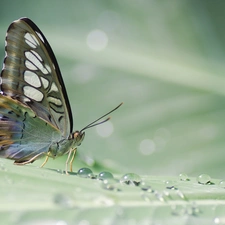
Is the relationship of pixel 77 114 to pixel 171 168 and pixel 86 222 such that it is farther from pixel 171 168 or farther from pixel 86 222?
pixel 86 222

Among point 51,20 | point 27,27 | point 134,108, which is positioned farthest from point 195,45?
point 27,27

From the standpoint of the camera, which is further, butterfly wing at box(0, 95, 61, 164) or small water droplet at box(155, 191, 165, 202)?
butterfly wing at box(0, 95, 61, 164)

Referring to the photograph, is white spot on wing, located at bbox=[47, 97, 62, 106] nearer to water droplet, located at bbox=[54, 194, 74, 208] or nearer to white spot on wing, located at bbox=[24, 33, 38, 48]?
white spot on wing, located at bbox=[24, 33, 38, 48]

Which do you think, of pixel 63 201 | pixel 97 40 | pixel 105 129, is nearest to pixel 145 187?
pixel 63 201

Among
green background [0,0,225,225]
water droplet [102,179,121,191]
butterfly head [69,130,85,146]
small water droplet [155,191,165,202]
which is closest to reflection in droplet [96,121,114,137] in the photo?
green background [0,0,225,225]

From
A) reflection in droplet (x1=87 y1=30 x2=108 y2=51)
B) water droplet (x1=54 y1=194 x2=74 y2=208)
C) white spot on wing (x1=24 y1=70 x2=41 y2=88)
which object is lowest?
reflection in droplet (x1=87 y1=30 x2=108 y2=51)

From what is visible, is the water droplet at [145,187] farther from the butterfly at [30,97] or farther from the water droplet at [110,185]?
the butterfly at [30,97]
